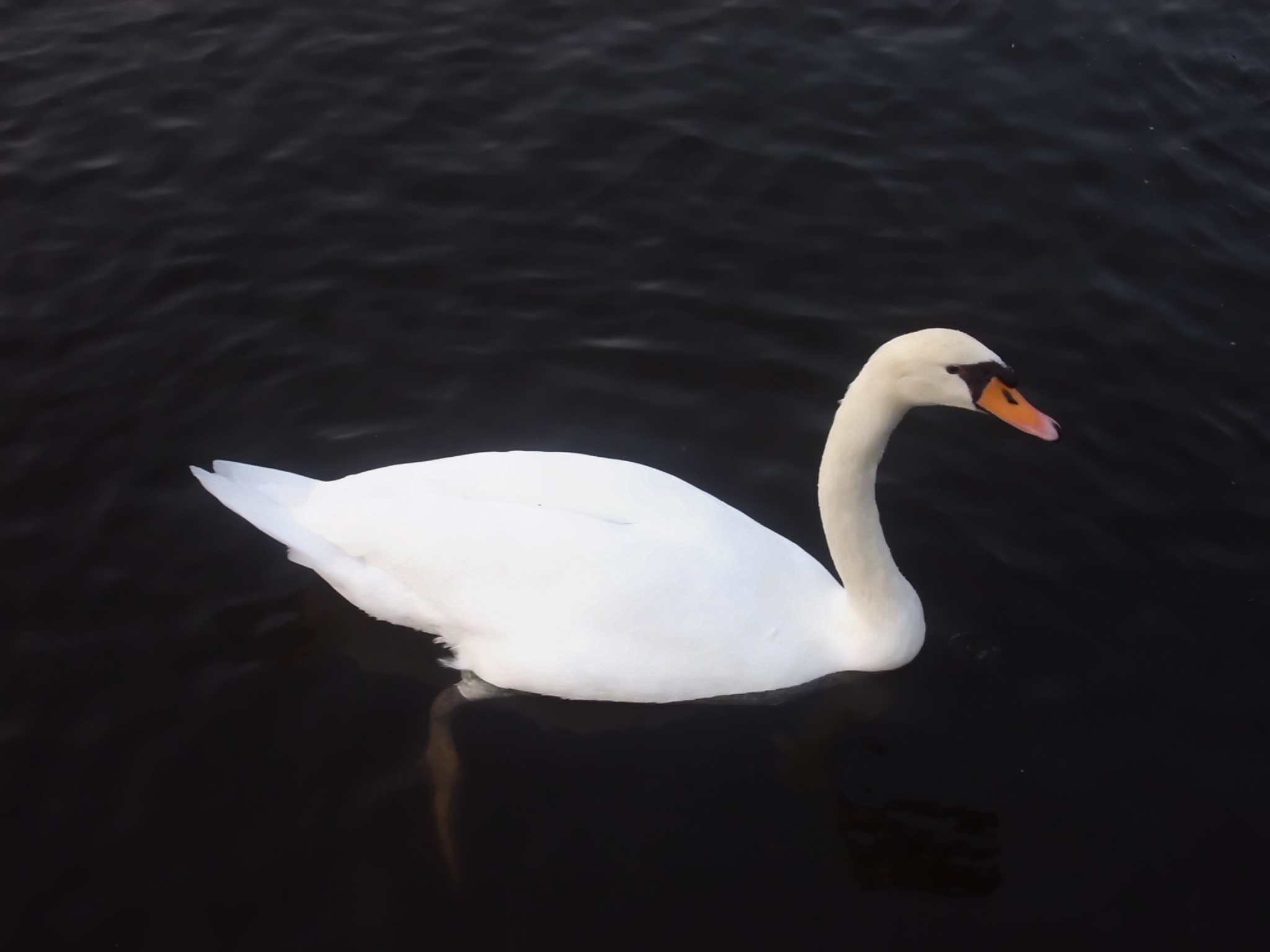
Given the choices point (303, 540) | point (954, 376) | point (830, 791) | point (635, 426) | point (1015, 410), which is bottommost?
point (830, 791)

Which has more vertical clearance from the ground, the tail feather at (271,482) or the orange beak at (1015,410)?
the orange beak at (1015,410)

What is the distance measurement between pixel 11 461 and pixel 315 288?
2.32 meters

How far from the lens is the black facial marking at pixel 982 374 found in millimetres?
5988

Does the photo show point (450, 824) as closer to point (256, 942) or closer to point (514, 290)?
point (256, 942)

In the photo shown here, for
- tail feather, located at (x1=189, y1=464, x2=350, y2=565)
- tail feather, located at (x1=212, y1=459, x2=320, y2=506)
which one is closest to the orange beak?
tail feather, located at (x1=189, y1=464, x2=350, y2=565)

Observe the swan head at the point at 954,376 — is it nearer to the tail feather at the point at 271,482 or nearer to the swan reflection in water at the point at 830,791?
the swan reflection in water at the point at 830,791

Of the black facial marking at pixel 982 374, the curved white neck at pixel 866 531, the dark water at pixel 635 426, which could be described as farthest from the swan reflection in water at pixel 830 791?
the black facial marking at pixel 982 374

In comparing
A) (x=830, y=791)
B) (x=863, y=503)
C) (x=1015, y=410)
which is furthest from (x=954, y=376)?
(x=830, y=791)

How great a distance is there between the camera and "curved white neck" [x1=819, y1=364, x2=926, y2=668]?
6.19 metres

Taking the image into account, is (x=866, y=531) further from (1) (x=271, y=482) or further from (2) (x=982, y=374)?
(1) (x=271, y=482)

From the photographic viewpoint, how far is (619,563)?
639 centimetres

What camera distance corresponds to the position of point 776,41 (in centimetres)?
1172

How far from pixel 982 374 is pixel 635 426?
2912mm

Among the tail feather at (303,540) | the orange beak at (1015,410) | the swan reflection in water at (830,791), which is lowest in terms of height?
the swan reflection in water at (830,791)
